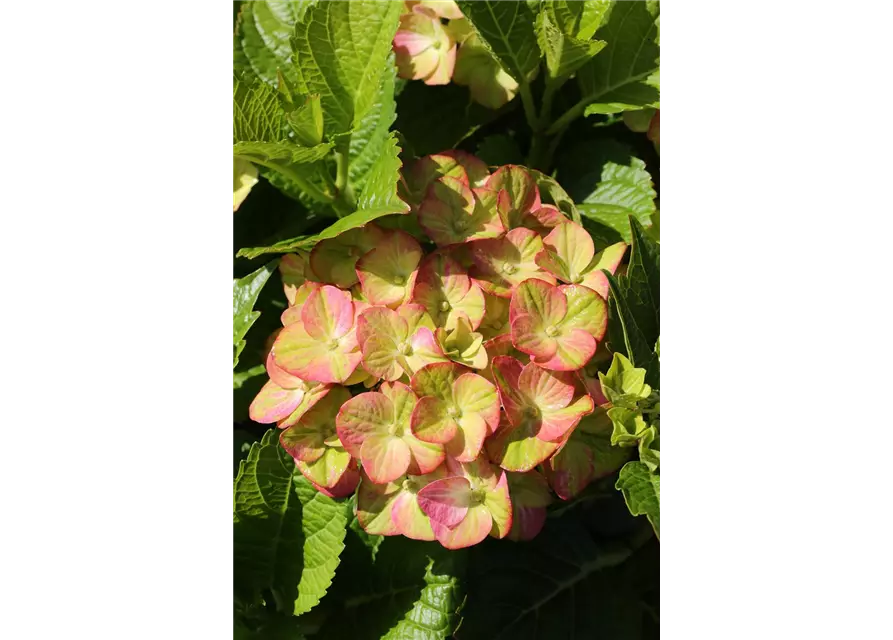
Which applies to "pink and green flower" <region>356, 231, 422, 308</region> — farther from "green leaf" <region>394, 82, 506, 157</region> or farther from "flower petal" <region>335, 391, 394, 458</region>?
"green leaf" <region>394, 82, 506, 157</region>

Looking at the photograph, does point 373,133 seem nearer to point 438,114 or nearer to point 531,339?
point 438,114

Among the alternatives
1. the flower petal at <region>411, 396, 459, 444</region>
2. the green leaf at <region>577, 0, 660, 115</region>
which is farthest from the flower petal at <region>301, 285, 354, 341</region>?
the green leaf at <region>577, 0, 660, 115</region>

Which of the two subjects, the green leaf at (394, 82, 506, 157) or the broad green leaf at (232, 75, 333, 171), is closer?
the broad green leaf at (232, 75, 333, 171)

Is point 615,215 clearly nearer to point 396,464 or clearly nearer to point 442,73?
point 442,73

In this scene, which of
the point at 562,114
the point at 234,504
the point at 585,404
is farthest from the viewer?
the point at 562,114

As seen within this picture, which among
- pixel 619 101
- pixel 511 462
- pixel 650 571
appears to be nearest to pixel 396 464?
pixel 511 462

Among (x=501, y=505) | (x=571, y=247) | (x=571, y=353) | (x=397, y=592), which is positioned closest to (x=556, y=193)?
(x=571, y=247)
